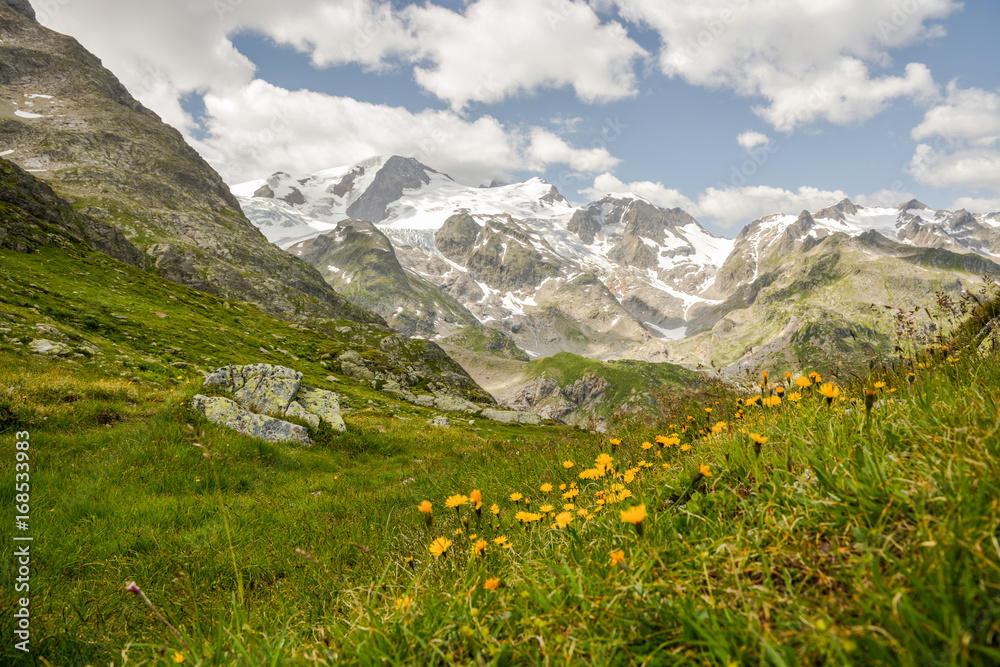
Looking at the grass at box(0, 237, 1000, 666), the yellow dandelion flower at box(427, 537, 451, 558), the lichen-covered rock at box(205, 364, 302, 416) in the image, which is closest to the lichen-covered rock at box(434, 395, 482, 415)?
the lichen-covered rock at box(205, 364, 302, 416)

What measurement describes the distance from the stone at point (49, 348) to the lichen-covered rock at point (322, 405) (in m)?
12.2

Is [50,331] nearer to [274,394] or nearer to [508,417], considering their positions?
[274,394]

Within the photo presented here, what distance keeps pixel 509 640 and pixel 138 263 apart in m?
108

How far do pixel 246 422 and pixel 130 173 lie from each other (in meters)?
→ 168

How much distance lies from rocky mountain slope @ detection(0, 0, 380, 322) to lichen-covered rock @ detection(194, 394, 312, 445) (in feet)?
328

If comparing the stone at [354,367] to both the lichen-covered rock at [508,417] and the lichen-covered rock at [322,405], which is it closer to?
the lichen-covered rock at [508,417]

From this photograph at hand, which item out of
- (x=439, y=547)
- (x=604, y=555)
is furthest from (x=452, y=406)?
(x=604, y=555)

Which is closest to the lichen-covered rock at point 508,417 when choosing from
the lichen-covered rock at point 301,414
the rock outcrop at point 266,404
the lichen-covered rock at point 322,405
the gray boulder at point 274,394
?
the lichen-covered rock at point 322,405

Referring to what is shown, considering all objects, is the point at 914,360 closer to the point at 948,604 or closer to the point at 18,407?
the point at 948,604

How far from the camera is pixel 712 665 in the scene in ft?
4.69

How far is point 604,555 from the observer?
2.41 metres

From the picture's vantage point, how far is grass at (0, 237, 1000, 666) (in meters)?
1.47

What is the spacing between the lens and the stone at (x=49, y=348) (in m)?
18.6

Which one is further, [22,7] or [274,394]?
[22,7]
